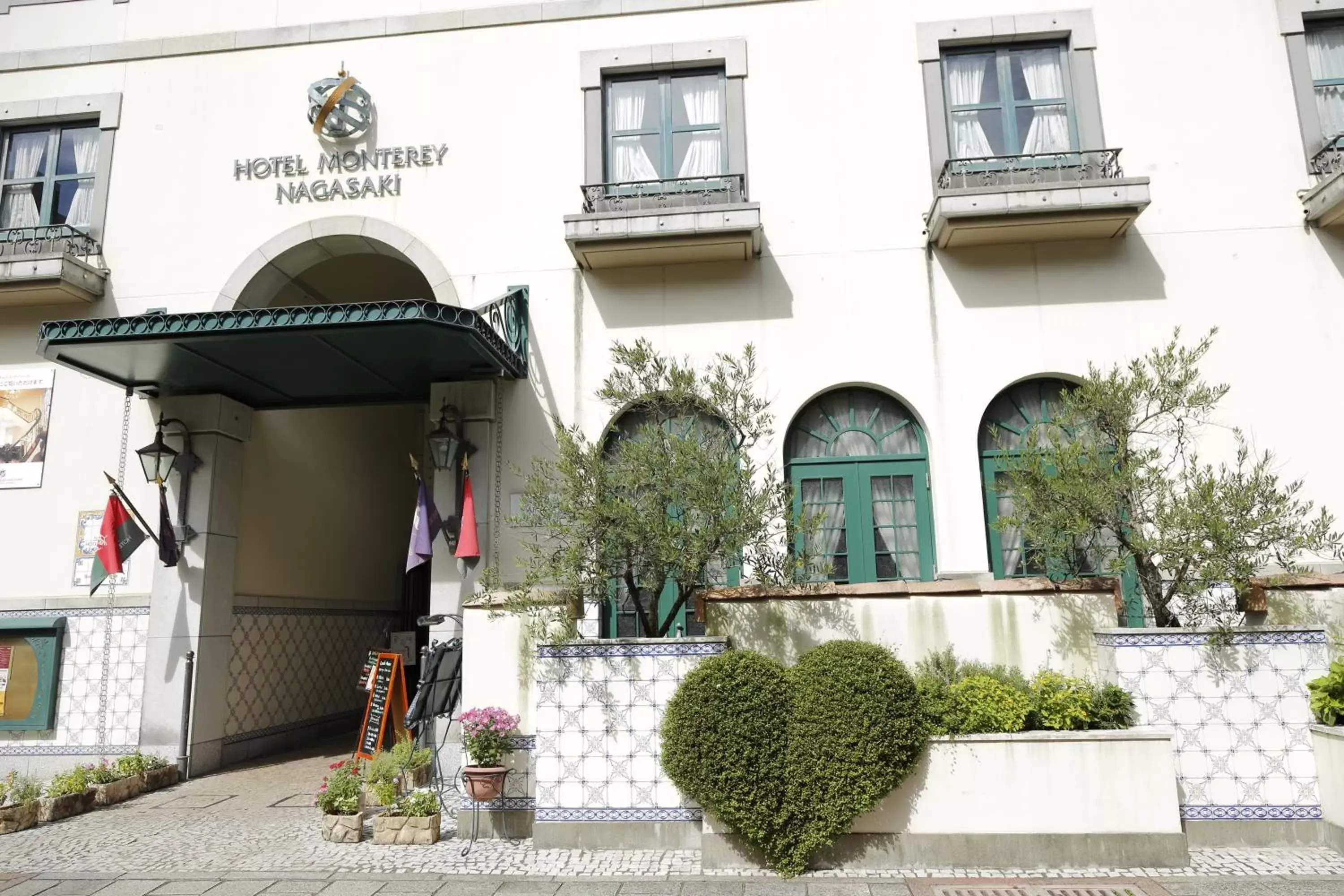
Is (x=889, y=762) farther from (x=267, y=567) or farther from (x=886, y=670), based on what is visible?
(x=267, y=567)

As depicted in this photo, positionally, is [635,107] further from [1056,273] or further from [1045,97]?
[1056,273]

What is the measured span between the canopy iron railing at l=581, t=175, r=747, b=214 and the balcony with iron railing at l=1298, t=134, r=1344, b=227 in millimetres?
6177

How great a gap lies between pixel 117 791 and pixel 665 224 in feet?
27.3

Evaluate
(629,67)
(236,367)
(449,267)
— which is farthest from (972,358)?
(236,367)

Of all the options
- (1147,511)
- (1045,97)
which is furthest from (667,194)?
(1147,511)

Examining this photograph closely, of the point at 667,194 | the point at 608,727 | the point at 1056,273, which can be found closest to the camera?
the point at 608,727

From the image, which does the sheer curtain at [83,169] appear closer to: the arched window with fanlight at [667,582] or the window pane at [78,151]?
the window pane at [78,151]

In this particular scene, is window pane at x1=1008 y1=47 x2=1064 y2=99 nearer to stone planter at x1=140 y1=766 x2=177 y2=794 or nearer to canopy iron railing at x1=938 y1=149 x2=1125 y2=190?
canopy iron railing at x1=938 y1=149 x2=1125 y2=190

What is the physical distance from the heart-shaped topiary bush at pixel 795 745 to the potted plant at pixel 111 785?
20.5ft

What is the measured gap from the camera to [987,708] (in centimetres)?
690

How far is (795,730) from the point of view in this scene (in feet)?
22.2

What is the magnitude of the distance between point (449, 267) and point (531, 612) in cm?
494

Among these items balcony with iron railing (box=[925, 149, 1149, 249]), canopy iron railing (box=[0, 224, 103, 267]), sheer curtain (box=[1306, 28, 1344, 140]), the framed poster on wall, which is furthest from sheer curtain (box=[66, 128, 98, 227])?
sheer curtain (box=[1306, 28, 1344, 140])

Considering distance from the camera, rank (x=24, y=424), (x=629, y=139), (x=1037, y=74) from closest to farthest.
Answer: (x=1037, y=74) < (x=629, y=139) < (x=24, y=424)
